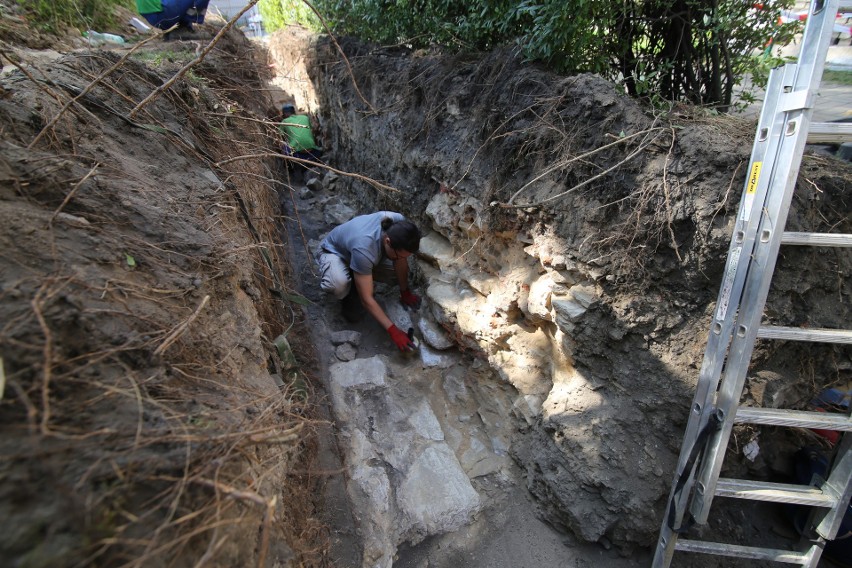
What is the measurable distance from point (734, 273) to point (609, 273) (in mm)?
741

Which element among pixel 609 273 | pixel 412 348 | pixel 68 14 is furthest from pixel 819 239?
pixel 68 14

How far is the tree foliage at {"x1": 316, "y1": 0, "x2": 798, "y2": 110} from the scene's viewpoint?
109 inches

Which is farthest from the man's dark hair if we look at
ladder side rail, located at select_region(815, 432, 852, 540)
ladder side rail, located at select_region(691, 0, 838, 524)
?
ladder side rail, located at select_region(815, 432, 852, 540)

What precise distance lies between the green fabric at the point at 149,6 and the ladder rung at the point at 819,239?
6706 millimetres

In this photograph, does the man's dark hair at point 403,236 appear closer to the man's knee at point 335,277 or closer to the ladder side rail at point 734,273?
the man's knee at point 335,277

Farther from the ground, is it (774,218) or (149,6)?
(149,6)

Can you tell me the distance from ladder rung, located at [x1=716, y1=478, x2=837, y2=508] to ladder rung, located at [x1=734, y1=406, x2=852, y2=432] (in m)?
0.36

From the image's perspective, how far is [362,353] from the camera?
392cm

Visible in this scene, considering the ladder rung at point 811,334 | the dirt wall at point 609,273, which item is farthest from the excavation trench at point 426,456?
the ladder rung at point 811,334

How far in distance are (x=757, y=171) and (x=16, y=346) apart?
2.64m

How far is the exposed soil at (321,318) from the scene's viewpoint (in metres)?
1.06

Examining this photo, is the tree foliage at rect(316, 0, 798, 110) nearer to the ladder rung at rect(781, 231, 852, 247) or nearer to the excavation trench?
the ladder rung at rect(781, 231, 852, 247)

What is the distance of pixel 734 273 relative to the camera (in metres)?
1.84

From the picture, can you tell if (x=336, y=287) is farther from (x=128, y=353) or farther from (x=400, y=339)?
(x=128, y=353)
